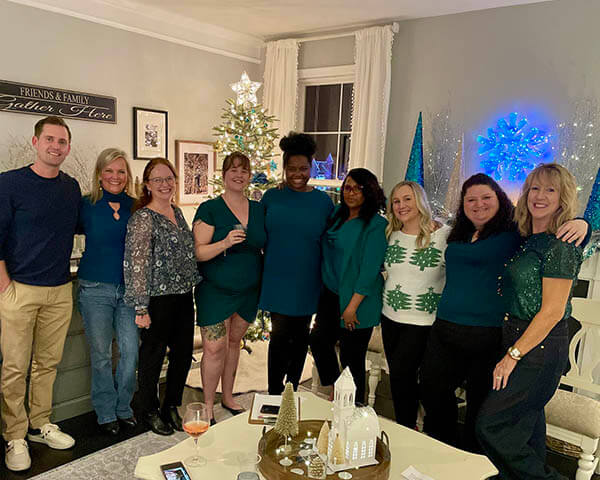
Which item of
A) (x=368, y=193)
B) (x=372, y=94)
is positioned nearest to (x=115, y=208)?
(x=368, y=193)

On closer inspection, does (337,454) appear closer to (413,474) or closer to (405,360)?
(413,474)

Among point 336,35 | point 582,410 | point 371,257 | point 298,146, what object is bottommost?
point 582,410

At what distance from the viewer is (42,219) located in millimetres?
2316

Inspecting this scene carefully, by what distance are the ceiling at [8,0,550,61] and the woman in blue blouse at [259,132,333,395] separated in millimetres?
2107

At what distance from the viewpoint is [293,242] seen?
8.79 ft

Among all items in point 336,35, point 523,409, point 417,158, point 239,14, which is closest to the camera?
point 523,409

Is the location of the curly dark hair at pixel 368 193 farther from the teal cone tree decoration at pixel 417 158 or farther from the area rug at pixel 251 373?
the teal cone tree decoration at pixel 417 158

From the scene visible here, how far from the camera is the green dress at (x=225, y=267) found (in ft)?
8.55

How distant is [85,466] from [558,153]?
3861 millimetres

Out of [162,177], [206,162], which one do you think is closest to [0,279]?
[162,177]

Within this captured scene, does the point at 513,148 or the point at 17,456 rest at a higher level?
the point at 513,148

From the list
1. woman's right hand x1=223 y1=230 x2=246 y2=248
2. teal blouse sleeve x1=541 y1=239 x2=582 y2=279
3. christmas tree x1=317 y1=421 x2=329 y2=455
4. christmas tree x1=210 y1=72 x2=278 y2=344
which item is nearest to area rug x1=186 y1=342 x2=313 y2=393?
christmas tree x1=210 y1=72 x2=278 y2=344

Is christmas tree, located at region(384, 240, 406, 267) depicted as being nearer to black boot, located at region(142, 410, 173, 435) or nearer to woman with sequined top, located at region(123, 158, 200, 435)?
woman with sequined top, located at region(123, 158, 200, 435)

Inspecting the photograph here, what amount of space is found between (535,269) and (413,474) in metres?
0.91
